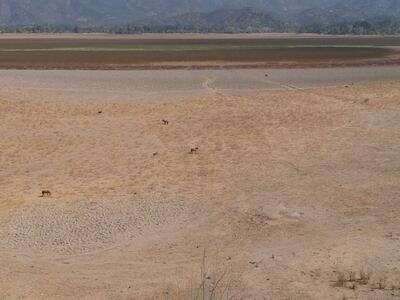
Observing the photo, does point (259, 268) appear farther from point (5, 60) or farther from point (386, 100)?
point (5, 60)

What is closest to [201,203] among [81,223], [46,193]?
[81,223]

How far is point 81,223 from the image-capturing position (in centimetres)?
952

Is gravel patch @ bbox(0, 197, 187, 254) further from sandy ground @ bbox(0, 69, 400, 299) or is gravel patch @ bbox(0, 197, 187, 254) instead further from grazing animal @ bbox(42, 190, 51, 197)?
grazing animal @ bbox(42, 190, 51, 197)

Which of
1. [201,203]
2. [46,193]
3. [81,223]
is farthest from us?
[46,193]

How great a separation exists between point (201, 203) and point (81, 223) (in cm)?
206

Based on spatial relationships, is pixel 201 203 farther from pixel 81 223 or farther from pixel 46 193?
pixel 46 193

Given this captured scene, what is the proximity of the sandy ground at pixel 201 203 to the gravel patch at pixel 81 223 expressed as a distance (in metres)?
0.03

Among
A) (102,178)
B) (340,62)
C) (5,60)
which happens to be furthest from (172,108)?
(5,60)

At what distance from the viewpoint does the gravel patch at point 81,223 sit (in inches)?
343

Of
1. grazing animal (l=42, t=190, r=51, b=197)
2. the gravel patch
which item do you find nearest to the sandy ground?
the gravel patch

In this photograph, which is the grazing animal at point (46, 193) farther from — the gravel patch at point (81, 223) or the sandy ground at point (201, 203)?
the gravel patch at point (81, 223)

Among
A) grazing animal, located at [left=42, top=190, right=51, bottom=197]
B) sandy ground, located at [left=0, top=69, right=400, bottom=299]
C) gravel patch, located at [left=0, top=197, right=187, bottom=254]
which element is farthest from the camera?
grazing animal, located at [left=42, top=190, right=51, bottom=197]

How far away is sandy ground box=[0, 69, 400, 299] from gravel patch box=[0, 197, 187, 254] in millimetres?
33

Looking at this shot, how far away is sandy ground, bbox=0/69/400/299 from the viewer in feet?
24.7
